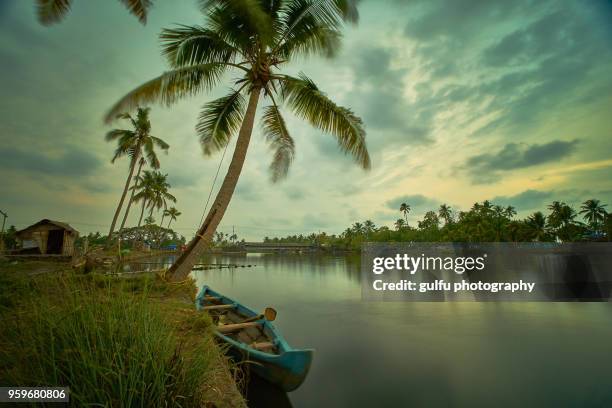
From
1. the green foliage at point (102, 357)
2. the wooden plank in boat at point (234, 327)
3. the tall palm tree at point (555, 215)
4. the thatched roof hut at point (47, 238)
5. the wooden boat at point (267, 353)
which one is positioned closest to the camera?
the green foliage at point (102, 357)

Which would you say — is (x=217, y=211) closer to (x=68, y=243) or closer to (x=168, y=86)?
(x=168, y=86)

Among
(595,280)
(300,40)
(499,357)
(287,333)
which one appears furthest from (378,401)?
(595,280)

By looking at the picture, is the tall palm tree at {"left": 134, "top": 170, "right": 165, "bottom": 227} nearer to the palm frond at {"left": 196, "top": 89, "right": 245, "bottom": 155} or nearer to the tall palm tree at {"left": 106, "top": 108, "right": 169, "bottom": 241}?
the tall palm tree at {"left": 106, "top": 108, "right": 169, "bottom": 241}

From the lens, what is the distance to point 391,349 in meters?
8.80

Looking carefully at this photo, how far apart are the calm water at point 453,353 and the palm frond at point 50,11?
9.60 metres

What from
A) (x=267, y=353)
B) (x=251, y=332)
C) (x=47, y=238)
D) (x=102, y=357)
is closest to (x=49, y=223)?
(x=47, y=238)

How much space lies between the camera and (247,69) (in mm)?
8141

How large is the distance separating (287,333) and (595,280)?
102ft

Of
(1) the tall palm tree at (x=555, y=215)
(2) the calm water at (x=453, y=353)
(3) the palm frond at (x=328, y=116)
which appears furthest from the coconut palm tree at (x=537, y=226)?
(3) the palm frond at (x=328, y=116)

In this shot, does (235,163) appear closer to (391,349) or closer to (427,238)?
(391,349)

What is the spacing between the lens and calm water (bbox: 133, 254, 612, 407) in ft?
19.8

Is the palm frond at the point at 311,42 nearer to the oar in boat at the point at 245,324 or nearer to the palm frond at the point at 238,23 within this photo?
the palm frond at the point at 238,23

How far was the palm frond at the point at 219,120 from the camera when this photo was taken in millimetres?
8633

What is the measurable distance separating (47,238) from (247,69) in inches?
850
